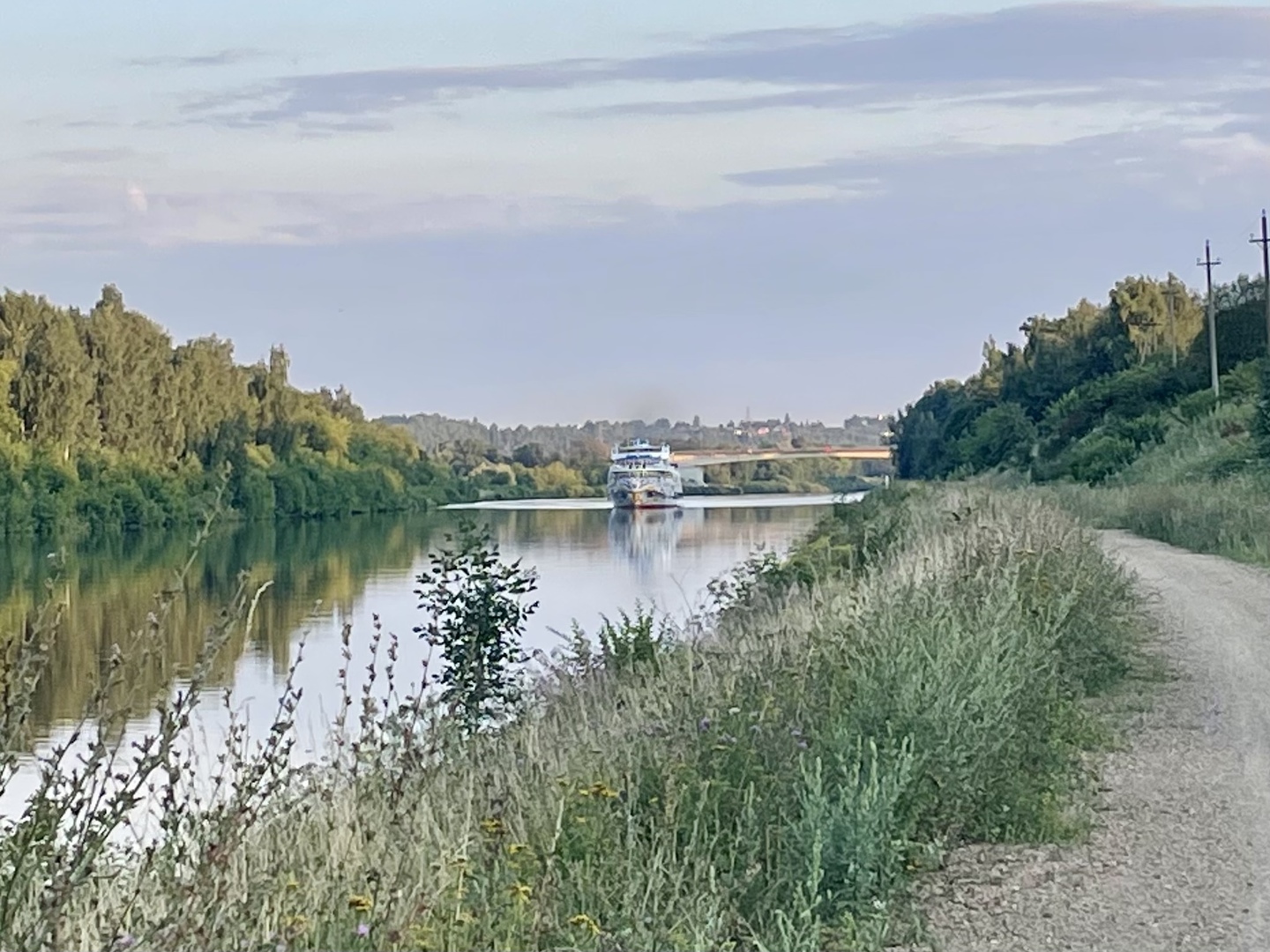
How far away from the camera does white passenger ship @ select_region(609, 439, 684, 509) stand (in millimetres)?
101250

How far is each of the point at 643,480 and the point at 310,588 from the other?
61.9m

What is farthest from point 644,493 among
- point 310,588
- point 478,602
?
point 478,602

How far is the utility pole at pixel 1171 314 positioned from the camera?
6725 cm

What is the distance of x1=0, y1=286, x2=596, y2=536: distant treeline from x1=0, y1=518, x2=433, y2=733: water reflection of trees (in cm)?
297

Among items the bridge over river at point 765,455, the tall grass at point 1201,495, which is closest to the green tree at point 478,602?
the tall grass at point 1201,495

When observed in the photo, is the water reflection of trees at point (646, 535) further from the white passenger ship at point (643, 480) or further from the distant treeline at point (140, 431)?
the distant treeline at point (140, 431)

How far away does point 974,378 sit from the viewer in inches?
4390

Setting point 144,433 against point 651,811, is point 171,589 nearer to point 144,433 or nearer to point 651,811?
point 651,811

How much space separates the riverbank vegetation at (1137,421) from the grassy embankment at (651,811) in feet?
47.9

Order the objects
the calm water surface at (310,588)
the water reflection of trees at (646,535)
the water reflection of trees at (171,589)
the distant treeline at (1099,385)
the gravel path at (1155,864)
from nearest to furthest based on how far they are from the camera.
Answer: the gravel path at (1155,864) → the water reflection of trees at (171,589) → the calm water surface at (310,588) → the water reflection of trees at (646,535) → the distant treeline at (1099,385)

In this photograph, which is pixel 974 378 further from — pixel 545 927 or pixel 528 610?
pixel 545 927

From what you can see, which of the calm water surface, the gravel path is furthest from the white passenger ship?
the gravel path

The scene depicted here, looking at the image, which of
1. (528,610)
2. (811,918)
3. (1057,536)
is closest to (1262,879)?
(811,918)

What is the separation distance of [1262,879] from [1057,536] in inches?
340
